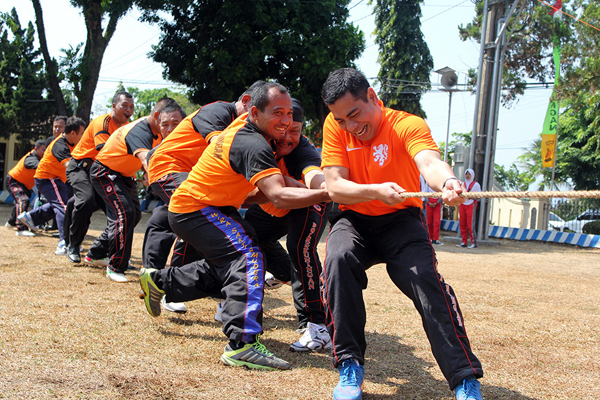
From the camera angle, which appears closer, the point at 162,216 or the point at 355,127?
the point at 355,127

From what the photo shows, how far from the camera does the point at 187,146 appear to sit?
4680 millimetres

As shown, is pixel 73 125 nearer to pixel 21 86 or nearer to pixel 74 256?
pixel 74 256

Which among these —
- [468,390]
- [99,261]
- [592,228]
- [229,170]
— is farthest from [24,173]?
[592,228]

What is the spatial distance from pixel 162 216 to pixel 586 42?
21.5 meters

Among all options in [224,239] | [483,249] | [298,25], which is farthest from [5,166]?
[224,239]

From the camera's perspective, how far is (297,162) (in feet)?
13.5

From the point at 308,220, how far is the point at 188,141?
1.38 m

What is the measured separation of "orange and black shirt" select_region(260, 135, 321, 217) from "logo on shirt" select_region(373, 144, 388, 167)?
1023 millimetres

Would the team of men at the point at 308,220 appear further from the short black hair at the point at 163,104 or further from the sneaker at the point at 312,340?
the short black hair at the point at 163,104

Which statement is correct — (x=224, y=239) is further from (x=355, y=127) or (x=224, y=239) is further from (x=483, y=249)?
(x=483, y=249)

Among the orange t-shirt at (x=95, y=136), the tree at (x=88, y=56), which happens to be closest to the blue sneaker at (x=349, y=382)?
the orange t-shirt at (x=95, y=136)

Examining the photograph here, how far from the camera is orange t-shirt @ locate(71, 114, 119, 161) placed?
6508 millimetres

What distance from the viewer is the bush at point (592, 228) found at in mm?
17750

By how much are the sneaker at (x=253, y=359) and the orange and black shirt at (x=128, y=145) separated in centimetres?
299
